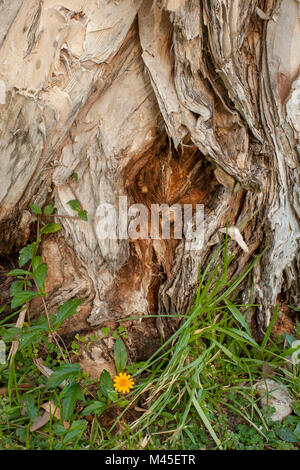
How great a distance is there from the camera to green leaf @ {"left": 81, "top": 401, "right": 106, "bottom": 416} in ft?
5.97

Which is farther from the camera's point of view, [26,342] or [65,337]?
[65,337]

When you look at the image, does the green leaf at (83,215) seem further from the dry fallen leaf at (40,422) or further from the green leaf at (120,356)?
the dry fallen leaf at (40,422)

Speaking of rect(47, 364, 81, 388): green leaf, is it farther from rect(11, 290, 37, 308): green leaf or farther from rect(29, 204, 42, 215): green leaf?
rect(29, 204, 42, 215): green leaf

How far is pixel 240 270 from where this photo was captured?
2.29 m

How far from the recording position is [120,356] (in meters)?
2.00

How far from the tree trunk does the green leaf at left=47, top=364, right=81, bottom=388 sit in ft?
0.99

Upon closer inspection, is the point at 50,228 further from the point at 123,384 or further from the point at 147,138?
the point at 123,384

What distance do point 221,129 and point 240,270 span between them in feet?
2.45

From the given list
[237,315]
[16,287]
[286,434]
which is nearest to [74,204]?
[16,287]

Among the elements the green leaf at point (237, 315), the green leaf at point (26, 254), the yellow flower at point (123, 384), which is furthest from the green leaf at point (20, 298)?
the green leaf at point (237, 315)

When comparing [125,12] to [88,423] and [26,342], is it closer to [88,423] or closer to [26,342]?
[26,342]

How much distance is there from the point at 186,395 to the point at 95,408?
41cm

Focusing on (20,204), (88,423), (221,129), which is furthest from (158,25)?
(88,423)
